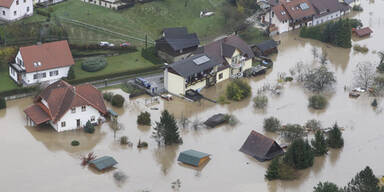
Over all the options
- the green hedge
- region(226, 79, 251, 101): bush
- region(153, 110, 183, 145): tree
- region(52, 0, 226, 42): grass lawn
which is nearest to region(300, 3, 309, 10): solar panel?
region(52, 0, 226, 42): grass lawn

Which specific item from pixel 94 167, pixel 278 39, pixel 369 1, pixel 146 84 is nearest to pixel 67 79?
pixel 146 84

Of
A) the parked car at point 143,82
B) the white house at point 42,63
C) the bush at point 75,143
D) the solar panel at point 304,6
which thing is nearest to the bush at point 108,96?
the parked car at point 143,82

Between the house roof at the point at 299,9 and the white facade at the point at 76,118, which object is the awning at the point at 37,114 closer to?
the white facade at the point at 76,118

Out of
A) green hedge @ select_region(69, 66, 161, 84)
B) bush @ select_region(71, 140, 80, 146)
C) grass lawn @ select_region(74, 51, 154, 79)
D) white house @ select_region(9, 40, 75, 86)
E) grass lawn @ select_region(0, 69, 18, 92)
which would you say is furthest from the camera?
grass lawn @ select_region(74, 51, 154, 79)

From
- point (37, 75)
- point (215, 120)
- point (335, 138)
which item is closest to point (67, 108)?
point (37, 75)

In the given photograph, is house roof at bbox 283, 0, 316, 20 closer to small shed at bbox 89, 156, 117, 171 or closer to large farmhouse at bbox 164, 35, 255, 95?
large farmhouse at bbox 164, 35, 255, 95

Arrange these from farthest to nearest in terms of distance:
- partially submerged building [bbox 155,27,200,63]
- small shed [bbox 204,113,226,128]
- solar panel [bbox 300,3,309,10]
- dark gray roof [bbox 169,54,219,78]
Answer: solar panel [bbox 300,3,309,10] → partially submerged building [bbox 155,27,200,63] → dark gray roof [bbox 169,54,219,78] → small shed [bbox 204,113,226,128]
